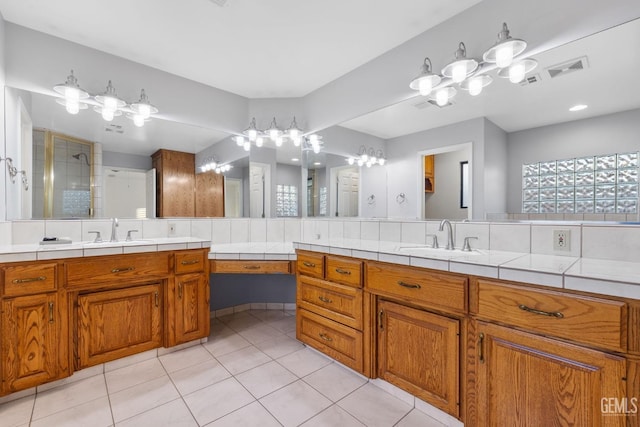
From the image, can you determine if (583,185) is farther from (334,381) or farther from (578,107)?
(334,381)

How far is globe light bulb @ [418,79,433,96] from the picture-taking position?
187 centimetres

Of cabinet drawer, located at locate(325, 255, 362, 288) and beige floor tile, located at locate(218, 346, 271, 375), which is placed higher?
cabinet drawer, located at locate(325, 255, 362, 288)

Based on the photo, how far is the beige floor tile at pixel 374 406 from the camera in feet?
4.82

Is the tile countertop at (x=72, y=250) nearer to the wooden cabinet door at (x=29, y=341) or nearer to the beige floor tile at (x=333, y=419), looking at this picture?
the wooden cabinet door at (x=29, y=341)

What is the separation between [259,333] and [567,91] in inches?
110

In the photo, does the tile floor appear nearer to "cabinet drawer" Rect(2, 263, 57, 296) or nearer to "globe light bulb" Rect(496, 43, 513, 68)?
"cabinet drawer" Rect(2, 263, 57, 296)

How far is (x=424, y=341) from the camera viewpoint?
57.2 inches

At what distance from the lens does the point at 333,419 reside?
1.47m

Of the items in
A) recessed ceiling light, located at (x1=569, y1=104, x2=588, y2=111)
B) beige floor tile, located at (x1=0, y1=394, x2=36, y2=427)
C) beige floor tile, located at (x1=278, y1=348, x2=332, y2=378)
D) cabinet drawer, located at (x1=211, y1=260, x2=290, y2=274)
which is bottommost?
beige floor tile, located at (x1=278, y1=348, x2=332, y2=378)

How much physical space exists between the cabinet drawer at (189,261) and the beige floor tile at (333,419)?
1395 mm

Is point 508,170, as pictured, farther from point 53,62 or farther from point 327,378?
point 53,62

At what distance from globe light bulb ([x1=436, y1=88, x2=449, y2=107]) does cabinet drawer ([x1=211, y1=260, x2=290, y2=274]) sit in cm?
169

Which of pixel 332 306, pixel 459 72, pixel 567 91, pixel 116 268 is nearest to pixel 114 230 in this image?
pixel 116 268

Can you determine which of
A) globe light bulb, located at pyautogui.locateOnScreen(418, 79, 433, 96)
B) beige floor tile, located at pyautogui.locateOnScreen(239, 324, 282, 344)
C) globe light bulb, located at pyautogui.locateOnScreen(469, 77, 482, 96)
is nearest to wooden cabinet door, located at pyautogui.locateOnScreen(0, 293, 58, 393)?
beige floor tile, located at pyautogui.locateOnScreen(239, 324, 282, 344)
